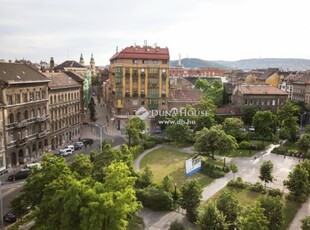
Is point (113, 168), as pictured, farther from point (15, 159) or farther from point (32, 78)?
point (32, 78)

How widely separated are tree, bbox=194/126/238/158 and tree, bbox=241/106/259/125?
29.1 meters

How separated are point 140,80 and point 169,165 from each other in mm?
35024

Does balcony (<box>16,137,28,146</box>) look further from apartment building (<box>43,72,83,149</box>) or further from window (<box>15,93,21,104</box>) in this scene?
apartment building (<box>43,72,83,149</box>)

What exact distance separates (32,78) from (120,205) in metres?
40.9

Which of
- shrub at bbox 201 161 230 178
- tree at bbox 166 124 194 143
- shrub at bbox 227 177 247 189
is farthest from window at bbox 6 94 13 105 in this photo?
shrub at bbox 227 177 247 189

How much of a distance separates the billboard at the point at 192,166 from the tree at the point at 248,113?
36542 millimetres

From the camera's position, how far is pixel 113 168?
2670cm

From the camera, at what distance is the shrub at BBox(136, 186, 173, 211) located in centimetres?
3625

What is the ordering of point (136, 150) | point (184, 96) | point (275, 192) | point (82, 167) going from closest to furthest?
point (82, 167) < point (275, 192) < point (136, 150) < point (184, 96)

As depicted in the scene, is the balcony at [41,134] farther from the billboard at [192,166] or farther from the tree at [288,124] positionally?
the tree at [288,124]

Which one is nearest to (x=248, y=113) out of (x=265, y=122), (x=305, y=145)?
(x=265, y=122)

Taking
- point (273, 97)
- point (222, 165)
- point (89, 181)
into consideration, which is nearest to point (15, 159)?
point (89, 181)

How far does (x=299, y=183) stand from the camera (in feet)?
123

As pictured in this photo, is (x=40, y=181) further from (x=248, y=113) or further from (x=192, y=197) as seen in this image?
(x=248, y=113)
